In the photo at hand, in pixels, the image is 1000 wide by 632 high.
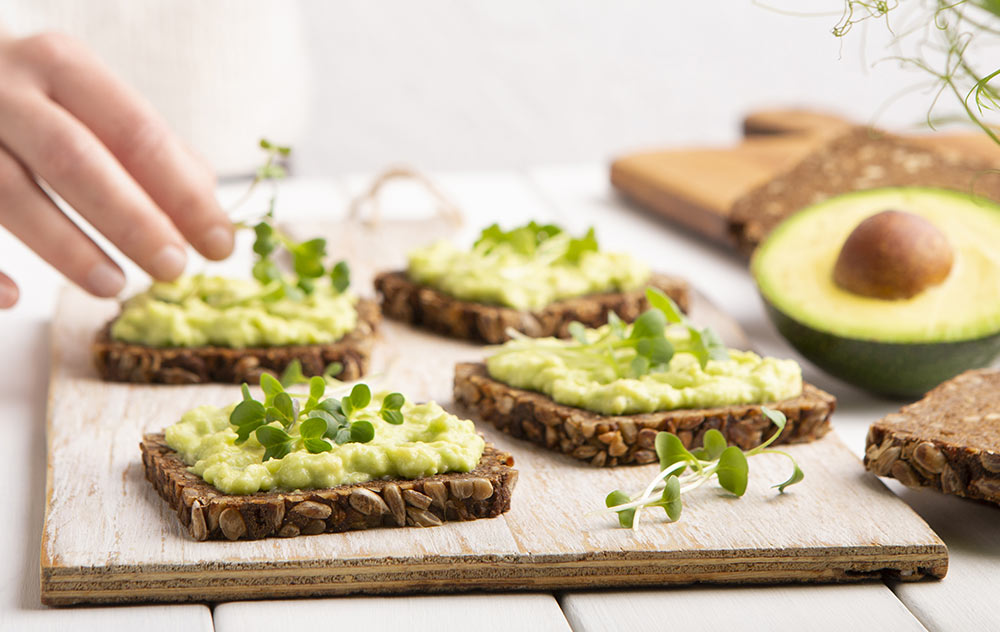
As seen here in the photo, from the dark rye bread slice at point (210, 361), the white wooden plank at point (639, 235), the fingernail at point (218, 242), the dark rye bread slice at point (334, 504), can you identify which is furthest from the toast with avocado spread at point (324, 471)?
the white wooden plank at point (639, 235)

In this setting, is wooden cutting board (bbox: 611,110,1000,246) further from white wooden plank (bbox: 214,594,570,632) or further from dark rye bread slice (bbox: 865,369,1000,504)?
white wooden plank (bbox: 214,594,570,632)

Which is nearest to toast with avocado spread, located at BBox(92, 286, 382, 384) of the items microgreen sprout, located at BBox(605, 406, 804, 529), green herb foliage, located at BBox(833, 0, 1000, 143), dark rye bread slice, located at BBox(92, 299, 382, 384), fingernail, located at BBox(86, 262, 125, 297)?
dark rye bread slice, located at BBox(92, 299, 382, 384)

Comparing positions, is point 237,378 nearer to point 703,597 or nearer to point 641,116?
point 703,597

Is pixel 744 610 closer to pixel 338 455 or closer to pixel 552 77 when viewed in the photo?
pixel 338 455

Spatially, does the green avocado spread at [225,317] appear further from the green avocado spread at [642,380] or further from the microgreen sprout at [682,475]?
the microgreen sprout at [682,475]

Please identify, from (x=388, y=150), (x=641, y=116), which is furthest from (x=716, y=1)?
(x=388, y=150)

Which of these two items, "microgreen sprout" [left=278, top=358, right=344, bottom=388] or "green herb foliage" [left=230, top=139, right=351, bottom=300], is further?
"green herb foliage" [left=230, top=139, right=351, bottom=300]
